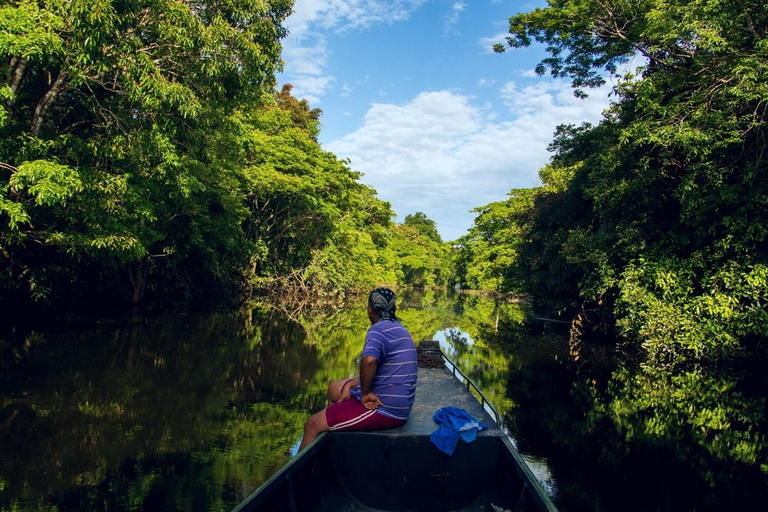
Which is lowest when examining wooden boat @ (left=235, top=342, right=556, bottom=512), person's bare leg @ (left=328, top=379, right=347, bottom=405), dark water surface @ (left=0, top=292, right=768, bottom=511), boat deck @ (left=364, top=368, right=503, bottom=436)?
dark water surface @ (left=0, top=292, right=768, bottom=511)

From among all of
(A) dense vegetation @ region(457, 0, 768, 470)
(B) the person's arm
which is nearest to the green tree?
(B) the person's arm

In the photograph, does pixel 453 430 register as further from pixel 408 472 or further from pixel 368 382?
pixel 368 382

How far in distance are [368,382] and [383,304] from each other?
650 mm

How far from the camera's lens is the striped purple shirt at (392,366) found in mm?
3971

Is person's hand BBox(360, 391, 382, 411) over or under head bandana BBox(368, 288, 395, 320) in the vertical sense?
under

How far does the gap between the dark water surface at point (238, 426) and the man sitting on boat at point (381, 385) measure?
1.31 m

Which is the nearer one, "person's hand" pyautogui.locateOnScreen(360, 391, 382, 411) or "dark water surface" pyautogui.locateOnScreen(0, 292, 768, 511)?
"person's hand" pyautogui.locateOnScreen(360, 391, 382, 411)

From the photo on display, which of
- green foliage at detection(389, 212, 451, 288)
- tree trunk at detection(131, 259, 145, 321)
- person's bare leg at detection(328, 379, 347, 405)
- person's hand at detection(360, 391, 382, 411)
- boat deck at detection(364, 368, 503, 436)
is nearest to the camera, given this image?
person's hand at detection(360, 391, 382, 411)

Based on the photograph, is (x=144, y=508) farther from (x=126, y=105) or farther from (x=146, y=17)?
(x=126, y=105)

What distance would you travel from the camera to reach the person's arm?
153 inches

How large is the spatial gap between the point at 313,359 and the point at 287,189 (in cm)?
1423

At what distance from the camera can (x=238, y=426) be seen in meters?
6.54

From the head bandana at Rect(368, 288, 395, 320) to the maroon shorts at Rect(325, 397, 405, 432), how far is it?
0.78 metres

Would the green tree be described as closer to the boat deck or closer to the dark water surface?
the dark water surface
